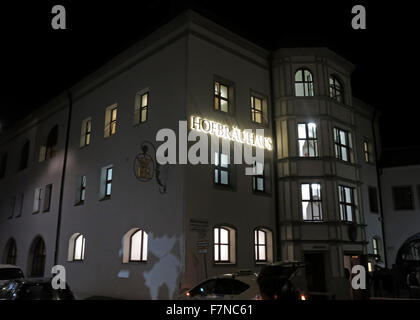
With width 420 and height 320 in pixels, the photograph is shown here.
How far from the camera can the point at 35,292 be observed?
33.6 feet

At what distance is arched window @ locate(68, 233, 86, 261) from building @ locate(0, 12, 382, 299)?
7 centimetres

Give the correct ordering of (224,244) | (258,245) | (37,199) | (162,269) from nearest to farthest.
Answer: (162,269)
(224,244)
(258,245)
(37,199)

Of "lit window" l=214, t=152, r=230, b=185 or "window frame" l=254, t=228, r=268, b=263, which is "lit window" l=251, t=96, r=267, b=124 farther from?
"window frame" l=254, t=228, r=268, b=263

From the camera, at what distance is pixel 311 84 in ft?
68.9

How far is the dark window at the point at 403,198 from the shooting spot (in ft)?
88.6

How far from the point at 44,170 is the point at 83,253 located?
355 inches

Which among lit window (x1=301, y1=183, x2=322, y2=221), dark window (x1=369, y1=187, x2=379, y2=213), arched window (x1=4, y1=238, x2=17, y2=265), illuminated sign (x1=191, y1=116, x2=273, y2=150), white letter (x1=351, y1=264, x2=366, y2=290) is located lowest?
white letter (x1=351, y1=264, x2=366, y2=290)

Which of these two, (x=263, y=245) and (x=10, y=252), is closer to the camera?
(x=263, y=245)

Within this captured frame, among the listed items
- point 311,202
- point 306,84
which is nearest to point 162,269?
point 311,202

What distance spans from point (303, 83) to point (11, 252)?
25311 millimetres

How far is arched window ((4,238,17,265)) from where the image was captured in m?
29.7

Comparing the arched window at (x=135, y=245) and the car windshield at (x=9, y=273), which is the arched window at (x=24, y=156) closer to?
the car windshield at (x=9, y=273)

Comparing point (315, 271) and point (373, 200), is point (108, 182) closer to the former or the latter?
point (315, 271)

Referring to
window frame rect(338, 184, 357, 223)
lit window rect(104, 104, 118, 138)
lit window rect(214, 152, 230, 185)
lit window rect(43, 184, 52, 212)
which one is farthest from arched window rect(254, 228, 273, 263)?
lit window rect(43, 184, 52, 212)
